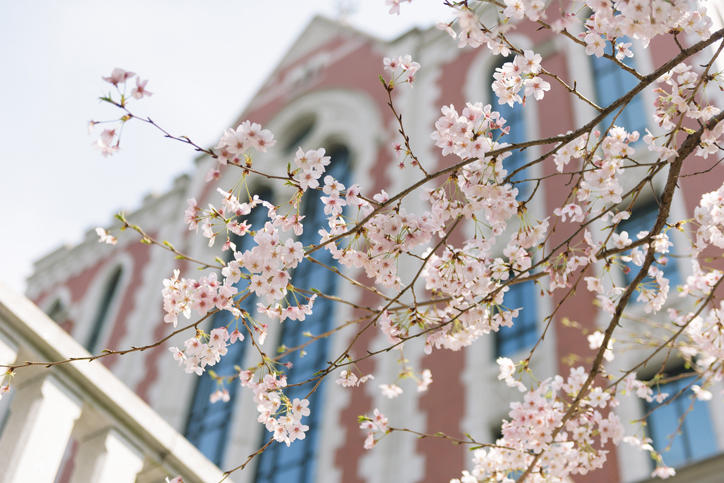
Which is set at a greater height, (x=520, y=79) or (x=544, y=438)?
(x=520, y=79)

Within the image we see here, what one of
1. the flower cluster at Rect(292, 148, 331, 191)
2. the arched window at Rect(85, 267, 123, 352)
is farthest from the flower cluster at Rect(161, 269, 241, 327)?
the arched window at Rect(85, 267, 123, 352)

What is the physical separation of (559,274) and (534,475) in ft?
4.14

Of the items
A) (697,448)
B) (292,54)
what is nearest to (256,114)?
(292,54)

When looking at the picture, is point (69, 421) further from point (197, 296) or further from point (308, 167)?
point (308, 167)

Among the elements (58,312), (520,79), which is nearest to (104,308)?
(58,312)

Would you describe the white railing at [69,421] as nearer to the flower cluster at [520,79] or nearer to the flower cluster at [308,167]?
the flower cluster at [308,167]

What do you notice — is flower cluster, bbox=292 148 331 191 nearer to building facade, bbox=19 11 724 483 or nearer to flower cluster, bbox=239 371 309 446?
flower cluster, bbox=239 371 309 446

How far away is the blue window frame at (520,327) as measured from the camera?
866 cm

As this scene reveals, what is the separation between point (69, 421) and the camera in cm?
417

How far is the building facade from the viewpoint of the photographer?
823cm

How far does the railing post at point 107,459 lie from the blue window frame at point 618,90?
6.76 m

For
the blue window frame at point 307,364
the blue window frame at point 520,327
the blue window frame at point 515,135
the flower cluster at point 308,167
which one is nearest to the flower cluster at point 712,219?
the flower cluster at point 308,167

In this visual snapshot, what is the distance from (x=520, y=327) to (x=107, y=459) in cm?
547

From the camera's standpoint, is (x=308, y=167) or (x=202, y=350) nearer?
(x=308, y=167)
